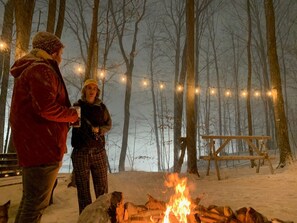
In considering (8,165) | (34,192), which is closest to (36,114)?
Result: (34,192)

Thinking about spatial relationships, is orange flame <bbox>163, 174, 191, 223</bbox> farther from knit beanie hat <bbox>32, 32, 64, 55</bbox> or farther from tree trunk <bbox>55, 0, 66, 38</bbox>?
tree trunk <bbox>55, 0, 66, 38</bbox>

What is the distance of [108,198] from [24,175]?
1.15 metres

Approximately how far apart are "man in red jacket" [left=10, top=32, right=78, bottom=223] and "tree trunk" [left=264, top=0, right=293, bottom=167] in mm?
8817

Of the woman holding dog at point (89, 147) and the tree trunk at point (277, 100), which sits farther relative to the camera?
the tree trunk at point (277, 100)

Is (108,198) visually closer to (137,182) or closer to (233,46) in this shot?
(137,182)

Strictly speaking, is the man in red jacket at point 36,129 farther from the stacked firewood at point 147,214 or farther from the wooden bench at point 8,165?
the wooden bench at point 8,165

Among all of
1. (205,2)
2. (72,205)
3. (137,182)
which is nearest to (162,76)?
(205,2)

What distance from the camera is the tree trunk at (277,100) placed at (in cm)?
944

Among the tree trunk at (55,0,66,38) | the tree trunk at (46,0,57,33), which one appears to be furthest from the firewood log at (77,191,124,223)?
the tree trunk at (55,0,66,38)

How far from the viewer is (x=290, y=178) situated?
686cm

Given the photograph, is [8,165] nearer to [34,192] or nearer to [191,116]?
[34,192]

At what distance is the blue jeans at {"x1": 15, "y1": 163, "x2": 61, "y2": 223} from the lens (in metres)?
2.23

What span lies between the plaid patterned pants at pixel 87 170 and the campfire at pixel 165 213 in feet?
1.46

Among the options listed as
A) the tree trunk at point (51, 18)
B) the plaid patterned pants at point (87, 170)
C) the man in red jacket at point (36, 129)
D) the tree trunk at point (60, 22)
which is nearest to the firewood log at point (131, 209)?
the plaid patterned pants at point (87, 170)
